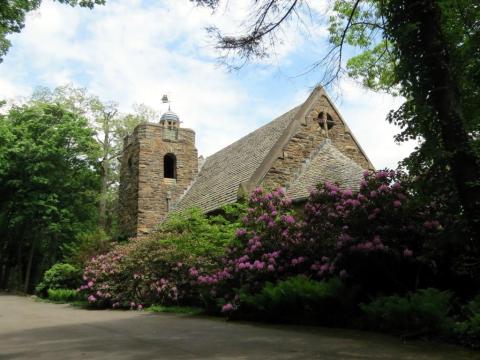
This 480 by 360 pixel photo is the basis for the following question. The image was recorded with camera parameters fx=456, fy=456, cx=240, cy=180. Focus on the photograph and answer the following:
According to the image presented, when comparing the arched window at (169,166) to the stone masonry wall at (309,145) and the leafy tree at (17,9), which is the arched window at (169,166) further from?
the leafy tree at (17,9)

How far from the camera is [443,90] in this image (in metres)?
6.46

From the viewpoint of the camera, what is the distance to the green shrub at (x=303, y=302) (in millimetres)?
7621

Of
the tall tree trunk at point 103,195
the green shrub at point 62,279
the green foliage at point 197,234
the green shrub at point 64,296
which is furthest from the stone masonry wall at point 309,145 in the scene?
the tall tree trunk at point 103,195

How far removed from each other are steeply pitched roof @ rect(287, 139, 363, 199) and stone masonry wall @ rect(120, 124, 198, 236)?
842cm

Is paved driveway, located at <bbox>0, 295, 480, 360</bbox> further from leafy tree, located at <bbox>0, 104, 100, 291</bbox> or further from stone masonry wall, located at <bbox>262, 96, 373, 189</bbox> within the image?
leafy tree, located at <bbox>0, 104, 100, 291</bbox>

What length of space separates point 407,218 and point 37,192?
27.0 m

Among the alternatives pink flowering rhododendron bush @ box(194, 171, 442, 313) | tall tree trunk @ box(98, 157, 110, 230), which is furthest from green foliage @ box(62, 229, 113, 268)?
tall tree trunk @ box(98, 157, 110, 230)

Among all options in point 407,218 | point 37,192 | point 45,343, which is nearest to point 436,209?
point 407,218

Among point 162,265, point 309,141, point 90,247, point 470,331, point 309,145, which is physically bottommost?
point 470,331

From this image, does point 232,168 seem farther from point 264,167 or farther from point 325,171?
point 325,171

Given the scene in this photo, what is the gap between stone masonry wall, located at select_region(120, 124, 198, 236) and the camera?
22.5 m

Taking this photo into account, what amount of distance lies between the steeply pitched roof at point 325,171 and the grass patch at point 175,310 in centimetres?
521

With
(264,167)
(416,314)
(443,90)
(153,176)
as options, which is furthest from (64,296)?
(443,90)

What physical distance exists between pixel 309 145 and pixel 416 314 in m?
12.6
